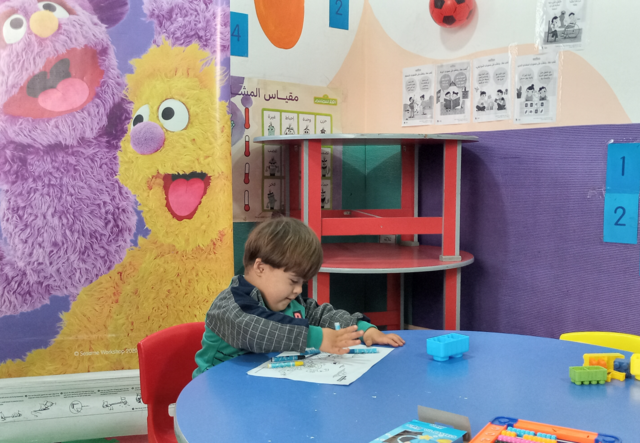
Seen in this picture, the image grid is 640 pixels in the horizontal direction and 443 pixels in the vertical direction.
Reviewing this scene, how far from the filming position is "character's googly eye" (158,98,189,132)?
221 centimetres

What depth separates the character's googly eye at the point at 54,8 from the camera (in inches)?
Result: 80.3

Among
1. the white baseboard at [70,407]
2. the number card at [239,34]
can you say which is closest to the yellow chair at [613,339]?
the white baseboard at [70,407]

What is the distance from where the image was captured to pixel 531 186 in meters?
2.62

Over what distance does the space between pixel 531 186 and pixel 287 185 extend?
1214mm

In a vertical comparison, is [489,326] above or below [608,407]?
below

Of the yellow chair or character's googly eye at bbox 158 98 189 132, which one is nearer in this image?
the yellow chair

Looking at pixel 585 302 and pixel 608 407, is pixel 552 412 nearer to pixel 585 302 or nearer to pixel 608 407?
pixel 608 407

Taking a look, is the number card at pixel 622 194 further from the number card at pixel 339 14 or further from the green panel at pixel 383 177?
the number card at pixel 339 14

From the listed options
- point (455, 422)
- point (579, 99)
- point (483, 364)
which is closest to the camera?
point (455, 422)

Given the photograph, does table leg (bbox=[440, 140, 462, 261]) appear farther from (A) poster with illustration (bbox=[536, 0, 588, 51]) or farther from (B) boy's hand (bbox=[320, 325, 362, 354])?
(B) boy's hand (bbox=[320, 325, 362, 354])

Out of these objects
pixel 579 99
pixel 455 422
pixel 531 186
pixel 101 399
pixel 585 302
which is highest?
pixel 579 99

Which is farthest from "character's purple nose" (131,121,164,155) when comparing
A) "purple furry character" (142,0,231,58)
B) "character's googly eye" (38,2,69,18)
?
"character's googly eye" (38,2,69,18)

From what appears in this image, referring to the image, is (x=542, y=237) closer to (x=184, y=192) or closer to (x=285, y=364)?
(x=184, y=192)

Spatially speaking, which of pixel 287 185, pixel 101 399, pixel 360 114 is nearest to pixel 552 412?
pixel 101 399
